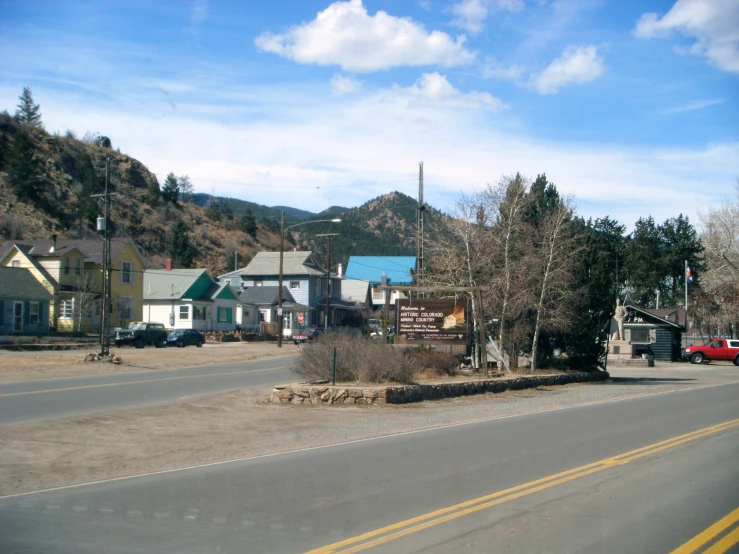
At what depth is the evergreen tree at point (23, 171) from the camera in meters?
74.3

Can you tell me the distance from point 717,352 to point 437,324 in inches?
1319

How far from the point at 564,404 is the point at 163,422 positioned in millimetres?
11224

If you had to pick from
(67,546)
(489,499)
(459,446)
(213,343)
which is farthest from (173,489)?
(213,343)

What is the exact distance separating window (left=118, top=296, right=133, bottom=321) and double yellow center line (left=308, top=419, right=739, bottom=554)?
51.7 m

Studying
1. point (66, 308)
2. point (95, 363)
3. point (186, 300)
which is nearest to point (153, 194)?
point (186, 300)

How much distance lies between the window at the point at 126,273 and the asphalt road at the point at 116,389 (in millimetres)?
28435

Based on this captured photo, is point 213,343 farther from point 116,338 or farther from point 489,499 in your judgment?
point 489,499

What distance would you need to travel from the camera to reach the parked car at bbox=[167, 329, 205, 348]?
48.4 m

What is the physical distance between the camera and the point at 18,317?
48.3 meters

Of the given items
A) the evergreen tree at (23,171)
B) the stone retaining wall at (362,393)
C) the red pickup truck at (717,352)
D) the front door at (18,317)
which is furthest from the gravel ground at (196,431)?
the evergreen tree at (23,171)

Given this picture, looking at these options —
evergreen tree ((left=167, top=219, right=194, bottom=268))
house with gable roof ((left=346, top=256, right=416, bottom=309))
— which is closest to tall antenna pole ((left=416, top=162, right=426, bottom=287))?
evergreen tree ((left=167, top=219, right=194, bottom=268))

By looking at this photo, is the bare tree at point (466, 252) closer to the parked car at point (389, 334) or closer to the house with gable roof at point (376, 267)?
the parked car at point (389, 334)

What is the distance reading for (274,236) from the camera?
119375 millimetres

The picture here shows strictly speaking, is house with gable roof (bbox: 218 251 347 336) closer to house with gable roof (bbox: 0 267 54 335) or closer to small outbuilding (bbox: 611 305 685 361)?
house with gable roof (bbox: 0 267 54 335)
